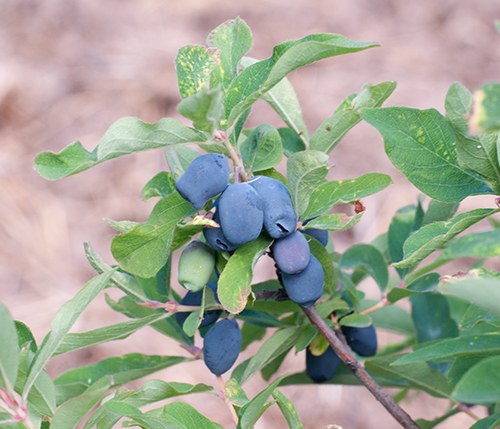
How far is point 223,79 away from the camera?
0.60 m

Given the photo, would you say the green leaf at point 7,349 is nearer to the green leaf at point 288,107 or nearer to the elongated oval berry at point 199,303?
the elongated oval berry at point 199,303

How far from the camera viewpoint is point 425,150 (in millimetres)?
587

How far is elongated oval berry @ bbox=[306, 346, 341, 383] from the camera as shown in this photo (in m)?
0.82

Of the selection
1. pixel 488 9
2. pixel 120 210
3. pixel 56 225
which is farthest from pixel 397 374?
pixel 488 9

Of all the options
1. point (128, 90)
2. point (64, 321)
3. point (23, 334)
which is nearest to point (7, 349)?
point (64, 321)

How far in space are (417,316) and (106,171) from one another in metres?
2.58

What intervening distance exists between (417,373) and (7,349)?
1.92 ft

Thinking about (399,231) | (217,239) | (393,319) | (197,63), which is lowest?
(393,319)

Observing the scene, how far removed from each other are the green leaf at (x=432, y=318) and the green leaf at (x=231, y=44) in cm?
59

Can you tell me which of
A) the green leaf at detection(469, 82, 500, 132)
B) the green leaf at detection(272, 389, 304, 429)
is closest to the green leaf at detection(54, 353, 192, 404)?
the green leaf at detection(272, 389, 304, 429)

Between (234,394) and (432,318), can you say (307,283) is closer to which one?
(234,394)

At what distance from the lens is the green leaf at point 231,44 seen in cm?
60

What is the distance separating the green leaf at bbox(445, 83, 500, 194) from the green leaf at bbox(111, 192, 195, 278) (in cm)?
31

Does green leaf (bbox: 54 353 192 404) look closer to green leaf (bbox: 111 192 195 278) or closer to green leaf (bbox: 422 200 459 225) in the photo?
green leaf (bbox: 111 192 195 278)
